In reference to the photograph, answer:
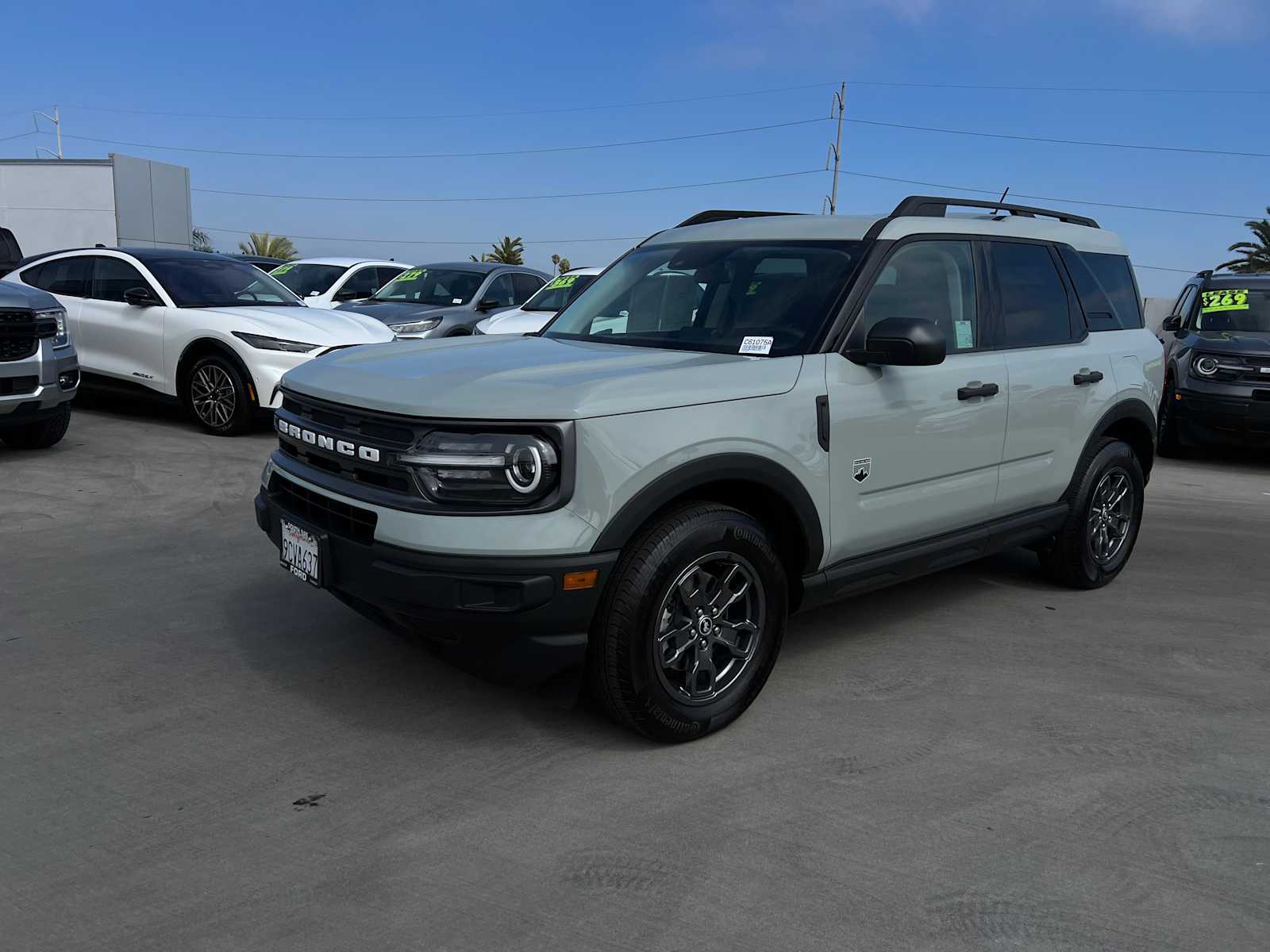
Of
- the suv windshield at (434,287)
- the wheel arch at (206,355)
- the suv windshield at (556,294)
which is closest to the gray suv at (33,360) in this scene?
the wheel arch at (206,355)

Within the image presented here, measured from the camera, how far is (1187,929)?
2652 millimetres

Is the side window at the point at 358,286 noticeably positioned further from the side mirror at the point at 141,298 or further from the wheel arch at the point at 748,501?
the wheel arch at the point at 748,501

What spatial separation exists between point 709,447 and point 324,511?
1.34m

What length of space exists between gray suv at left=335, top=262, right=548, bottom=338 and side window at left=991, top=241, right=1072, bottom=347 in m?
8.13

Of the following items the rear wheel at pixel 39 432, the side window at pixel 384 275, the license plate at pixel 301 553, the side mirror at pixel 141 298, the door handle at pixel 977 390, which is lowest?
the rear wheel at pixel 39 432

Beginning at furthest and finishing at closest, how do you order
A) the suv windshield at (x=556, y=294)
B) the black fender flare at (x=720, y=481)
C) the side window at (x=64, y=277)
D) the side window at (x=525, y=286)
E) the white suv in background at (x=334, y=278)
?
1. the white suv in background at (x=334, y=278)
2. the side window at (x=525, y=286)
3. the suv windshield at (x=556, y=294)
4. the side window at (x=64, y=277)
5. the black fender flare at (x=720, y=481)

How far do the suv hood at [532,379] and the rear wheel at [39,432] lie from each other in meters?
5.39

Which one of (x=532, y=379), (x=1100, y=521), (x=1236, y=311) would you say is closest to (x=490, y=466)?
(x=532, y=379)

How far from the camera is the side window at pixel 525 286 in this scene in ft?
45.7

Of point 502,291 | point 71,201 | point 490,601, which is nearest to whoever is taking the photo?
point 490,601

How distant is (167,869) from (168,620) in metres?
2.12

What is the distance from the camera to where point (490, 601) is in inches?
125

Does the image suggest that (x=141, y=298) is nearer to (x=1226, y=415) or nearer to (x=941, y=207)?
(x=941, y=207)

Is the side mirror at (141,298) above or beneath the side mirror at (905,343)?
above
